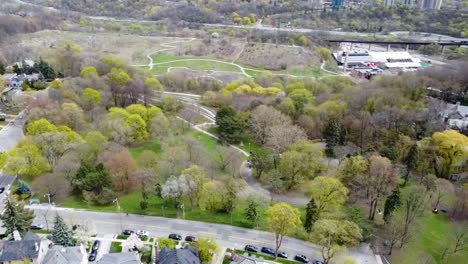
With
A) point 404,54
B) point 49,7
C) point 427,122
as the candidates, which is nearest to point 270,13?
point 404,54

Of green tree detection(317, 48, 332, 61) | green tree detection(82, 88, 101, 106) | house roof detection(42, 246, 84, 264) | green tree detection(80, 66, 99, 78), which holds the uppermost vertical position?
green tree detection(80, 66, 99, 78)

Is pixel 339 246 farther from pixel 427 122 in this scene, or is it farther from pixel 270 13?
pixel 270 13

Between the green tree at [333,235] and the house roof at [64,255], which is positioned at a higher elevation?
the house roof at [64,255]

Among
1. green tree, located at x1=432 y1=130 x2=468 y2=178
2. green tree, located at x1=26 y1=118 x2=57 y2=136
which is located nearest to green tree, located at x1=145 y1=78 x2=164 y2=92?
green tree, located at x1=26 y1=118 x2=57 y2=136

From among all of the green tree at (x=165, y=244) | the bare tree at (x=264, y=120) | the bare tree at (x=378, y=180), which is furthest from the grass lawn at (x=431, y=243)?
the bare tree at (x=264, y=120)

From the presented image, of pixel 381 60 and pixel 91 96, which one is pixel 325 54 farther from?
pixel 91 96

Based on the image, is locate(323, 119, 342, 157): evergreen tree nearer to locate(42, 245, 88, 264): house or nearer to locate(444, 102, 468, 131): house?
locate(444, 102, 468, 131): house

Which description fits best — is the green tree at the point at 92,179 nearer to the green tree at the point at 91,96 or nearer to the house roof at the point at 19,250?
the house roof at the point at 19,250
